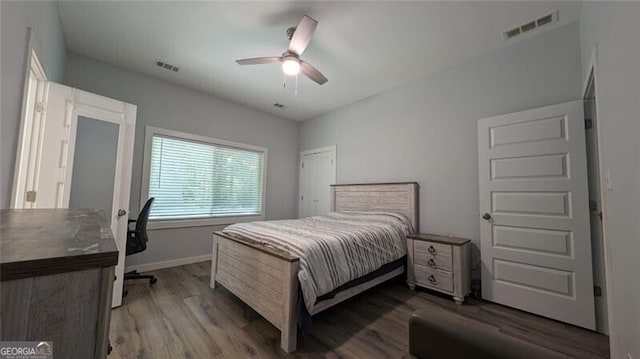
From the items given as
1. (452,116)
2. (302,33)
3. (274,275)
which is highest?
(302,33)

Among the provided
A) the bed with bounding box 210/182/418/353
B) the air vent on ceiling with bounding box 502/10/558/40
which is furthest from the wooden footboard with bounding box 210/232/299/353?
the air vent on ceiling with bounding box 502/10/558/40

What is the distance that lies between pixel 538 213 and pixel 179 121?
465 centimetres

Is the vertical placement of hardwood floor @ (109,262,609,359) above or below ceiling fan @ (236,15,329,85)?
below

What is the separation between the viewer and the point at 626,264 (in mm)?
1216

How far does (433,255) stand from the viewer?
270cm

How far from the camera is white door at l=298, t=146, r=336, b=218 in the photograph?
4637 mm

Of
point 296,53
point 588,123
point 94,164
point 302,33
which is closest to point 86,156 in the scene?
point 94,164

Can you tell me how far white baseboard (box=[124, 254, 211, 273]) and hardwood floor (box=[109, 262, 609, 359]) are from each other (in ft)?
2.02

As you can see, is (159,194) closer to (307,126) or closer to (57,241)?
(307,126)

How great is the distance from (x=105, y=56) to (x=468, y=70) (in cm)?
447

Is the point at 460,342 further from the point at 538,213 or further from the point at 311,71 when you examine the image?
the point at 311,71

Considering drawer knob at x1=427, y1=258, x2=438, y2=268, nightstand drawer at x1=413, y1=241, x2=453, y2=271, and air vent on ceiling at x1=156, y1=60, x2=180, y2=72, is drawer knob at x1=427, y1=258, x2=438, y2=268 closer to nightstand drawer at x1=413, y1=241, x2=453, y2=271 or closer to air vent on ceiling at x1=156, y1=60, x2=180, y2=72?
nightstand drawer at x1=413, y1=241, x2=453, y2=271

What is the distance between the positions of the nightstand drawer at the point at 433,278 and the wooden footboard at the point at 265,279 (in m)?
1.69

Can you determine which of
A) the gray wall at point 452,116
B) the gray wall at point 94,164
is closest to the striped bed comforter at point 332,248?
the gray wall at point 452,116
